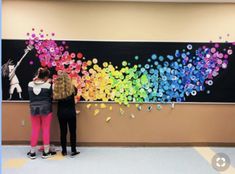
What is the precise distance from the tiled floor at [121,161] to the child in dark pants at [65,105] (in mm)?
320

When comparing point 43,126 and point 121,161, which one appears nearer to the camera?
point 121,161

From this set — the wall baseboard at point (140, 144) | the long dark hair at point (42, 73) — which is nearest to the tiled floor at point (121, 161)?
the wall baseboard at point (140, 144)

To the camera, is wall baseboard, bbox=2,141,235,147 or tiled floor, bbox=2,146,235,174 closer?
tiled floor, bbox=2,146,235,174

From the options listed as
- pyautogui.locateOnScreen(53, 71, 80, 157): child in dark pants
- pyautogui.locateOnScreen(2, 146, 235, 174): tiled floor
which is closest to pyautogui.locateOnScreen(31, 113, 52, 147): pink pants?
pyautogui.locateOnScreen(53, 71, 80, 157): child in dark pants

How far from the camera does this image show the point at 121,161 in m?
3.97

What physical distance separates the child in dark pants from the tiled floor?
1.05 ft

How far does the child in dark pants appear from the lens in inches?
160

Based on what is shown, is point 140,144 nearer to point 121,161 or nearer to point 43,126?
point 121,161

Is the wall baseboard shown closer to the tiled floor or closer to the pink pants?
the tiled floor

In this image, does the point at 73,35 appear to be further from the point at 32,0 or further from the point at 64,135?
the point at 64,135

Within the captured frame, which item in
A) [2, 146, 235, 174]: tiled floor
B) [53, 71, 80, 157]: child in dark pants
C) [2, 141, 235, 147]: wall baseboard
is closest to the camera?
[2, 146, 235, 174]: tiled floor

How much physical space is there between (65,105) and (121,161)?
1253mm

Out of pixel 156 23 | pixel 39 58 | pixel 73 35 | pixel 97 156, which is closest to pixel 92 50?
pixel 73 35

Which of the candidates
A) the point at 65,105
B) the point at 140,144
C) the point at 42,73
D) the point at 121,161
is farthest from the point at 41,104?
the point at 140,144
